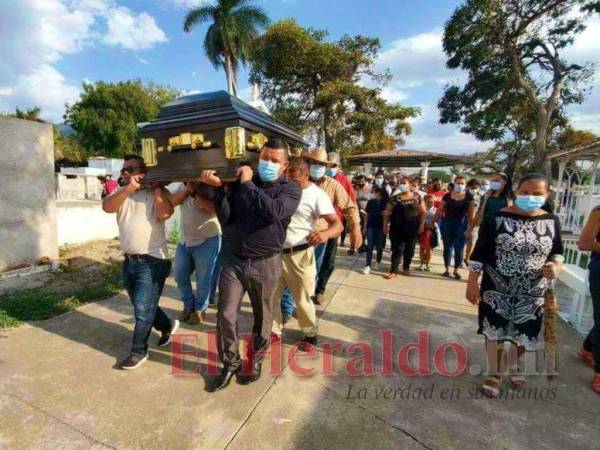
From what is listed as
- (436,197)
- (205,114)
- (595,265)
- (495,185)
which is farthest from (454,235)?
(205,114)

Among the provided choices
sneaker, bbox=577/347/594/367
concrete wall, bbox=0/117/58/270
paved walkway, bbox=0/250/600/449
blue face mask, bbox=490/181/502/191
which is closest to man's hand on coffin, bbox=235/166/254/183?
paved walkway, bbox=0/250/600/449

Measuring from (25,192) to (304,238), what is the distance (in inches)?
153

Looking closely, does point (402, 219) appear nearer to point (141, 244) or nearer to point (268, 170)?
point (268, 170)

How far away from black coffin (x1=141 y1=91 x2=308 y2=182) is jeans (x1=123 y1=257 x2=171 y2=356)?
0.63 meters

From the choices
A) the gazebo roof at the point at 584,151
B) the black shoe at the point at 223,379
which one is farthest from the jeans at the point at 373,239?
the gazebo roof at the point at 584,151

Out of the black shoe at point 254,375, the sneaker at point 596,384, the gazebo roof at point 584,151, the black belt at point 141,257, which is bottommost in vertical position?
the sneaker at point 596,384

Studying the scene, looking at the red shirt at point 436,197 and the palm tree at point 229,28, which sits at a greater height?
the palm tree at point 229,28

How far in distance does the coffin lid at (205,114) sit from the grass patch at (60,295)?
226 cm

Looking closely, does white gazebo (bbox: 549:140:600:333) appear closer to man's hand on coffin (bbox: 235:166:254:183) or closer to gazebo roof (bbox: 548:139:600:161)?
gazebo roof (bbox: 548:139:600:161)

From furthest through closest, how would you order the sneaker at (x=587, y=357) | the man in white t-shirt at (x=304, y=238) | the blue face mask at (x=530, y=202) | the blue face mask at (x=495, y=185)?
1. the blue face mask at (x=495, y=185)
2. the sneaker at (x=587, y=357)
3. the man in white t-shirt at (x=304, y=238)
4. the blue face mask at (x=530, y=202)

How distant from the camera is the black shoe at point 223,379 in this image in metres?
2.15

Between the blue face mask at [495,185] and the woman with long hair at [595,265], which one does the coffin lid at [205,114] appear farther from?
the blue face mask at [495,185]

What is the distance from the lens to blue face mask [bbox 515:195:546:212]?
205 centimetres

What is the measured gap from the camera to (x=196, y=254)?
300cm
